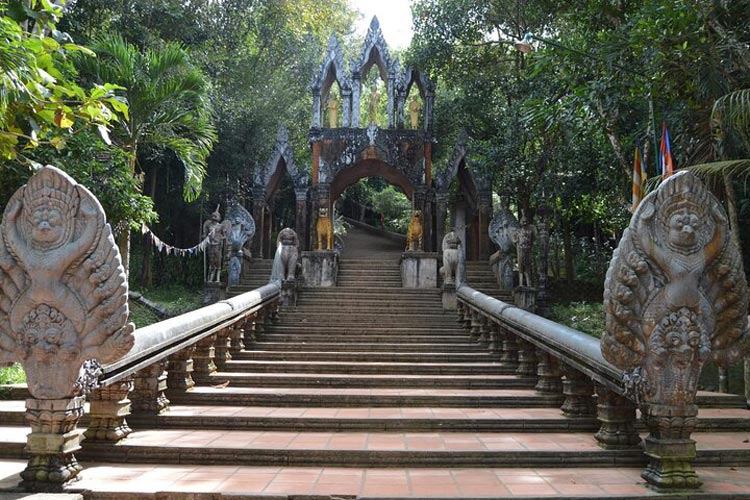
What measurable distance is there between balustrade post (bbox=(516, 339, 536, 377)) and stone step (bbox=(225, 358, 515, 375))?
Answer: 0.97 ft

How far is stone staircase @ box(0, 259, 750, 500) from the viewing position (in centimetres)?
377

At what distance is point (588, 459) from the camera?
426cm

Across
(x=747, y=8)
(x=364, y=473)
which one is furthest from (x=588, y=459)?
(x=747, y=8)

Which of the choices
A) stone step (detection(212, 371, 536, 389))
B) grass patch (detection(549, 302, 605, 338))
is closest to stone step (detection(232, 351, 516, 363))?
stone step (detection(212, 371, 536, 389))

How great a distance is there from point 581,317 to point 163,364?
32.0 feet

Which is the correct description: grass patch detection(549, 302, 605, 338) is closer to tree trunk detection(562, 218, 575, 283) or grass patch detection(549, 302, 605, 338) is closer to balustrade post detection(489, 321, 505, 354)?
tree trunk detection(562, 218, 575, 283)

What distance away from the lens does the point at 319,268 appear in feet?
45.4

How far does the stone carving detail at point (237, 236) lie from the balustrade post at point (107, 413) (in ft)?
31.6

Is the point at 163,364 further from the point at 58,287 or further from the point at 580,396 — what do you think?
the point at 580,396

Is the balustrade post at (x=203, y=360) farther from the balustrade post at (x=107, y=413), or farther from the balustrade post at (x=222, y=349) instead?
the balustrade post at (x=107, y=413)

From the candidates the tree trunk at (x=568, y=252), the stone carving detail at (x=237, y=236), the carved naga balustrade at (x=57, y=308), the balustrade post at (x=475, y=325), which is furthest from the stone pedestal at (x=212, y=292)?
the tree trunk at (x=568, y=252)

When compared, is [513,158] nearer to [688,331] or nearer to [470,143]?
[470,143]

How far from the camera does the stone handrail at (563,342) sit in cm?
432

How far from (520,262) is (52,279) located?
407 inches
